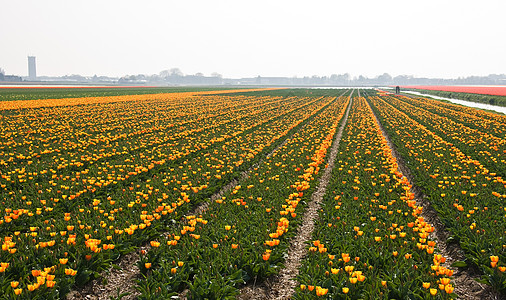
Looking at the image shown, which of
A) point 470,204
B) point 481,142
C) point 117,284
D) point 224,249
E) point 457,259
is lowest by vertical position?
point 117,284

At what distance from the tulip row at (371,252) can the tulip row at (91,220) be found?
3029mm

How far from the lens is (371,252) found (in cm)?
552

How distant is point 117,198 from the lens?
7922mm

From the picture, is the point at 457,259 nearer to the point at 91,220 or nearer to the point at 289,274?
the point at 289,274

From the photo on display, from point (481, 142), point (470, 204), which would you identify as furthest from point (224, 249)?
point (481, 142)

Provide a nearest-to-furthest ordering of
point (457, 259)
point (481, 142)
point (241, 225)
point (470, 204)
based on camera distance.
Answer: point (457, 259), point (241, 225), point (470, 204), point (481, 142)

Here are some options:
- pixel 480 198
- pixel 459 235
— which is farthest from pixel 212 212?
pixel 480 198

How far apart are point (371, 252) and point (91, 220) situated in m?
5.03

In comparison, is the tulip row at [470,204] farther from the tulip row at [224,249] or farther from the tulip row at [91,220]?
the tulip row at [91,220]

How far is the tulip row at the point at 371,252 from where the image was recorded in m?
4.63

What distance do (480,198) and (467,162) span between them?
12.4 ft

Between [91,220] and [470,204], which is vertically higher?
[470,204]

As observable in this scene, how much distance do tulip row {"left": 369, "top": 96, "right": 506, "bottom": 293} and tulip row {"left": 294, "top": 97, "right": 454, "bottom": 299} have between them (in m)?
0.63

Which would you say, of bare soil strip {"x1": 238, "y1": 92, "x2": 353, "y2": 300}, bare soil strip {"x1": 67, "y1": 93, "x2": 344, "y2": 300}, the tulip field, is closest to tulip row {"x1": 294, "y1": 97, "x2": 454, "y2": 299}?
the tulip field
